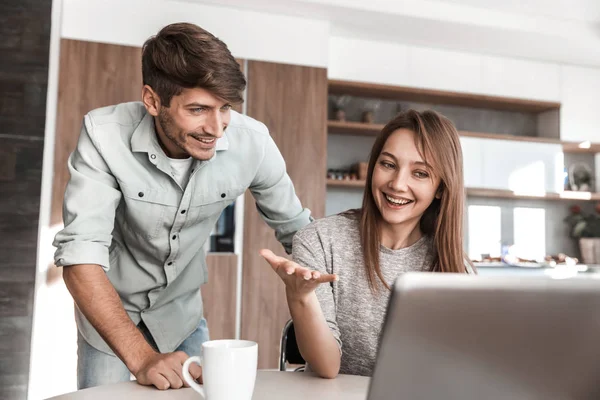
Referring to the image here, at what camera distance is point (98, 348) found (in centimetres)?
152

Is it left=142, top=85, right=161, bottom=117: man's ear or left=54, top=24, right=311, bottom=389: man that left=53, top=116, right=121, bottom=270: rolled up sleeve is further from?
left=142, top=85, right=161, bottom=117: man's ear

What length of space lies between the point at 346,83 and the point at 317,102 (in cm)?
48

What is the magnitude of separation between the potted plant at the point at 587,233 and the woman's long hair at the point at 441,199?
3924mm

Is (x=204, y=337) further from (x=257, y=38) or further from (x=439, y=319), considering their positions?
(x=257, y=38)

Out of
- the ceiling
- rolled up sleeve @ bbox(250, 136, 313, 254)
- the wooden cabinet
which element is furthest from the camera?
the wooden cabinet

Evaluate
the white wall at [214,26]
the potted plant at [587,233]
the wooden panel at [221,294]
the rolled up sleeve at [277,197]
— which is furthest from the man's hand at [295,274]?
the potted plant at [587,233]

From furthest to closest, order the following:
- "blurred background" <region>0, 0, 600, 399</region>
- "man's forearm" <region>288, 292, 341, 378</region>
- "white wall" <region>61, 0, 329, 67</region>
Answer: "white wall" <region>61, 0, 329, 67</region>, "blurred background" <region>0, 0, 600, 399</region>, "man's forearm" <region>288, 292, 341, 378</region>

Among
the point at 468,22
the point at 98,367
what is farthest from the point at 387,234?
the point at 468,22

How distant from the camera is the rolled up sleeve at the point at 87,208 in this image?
1246 millimetres

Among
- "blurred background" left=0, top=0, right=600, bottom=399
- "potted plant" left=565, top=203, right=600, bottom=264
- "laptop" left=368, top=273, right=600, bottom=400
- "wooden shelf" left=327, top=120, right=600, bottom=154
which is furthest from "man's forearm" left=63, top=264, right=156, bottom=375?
"potted plant" left=565, top=203, right=600, bottom=264

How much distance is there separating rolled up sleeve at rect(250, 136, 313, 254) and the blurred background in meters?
1.81

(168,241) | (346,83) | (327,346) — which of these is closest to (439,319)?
(327,346)

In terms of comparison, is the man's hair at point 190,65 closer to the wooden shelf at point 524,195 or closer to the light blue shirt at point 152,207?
the light blue shirt at point 152,207

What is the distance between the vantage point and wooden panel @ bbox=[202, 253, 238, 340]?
3416 millimetres
